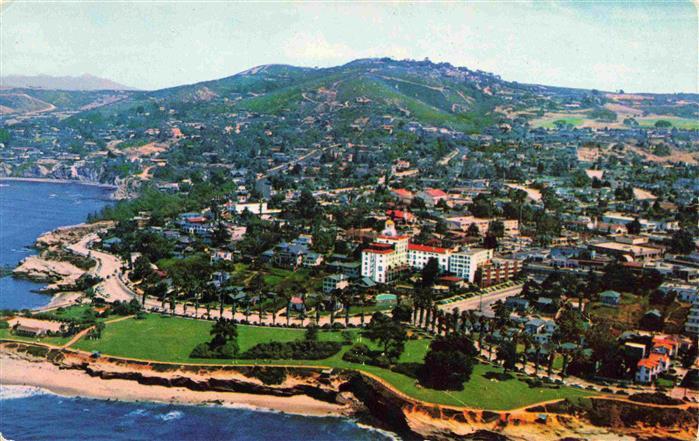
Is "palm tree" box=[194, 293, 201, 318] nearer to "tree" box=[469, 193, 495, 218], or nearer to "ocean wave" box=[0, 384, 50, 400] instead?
"ocean wave" box=[0, 384, 50, 400]

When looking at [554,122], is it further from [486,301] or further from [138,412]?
[138,412]

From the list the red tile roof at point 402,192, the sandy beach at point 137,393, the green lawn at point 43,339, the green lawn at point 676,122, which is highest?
the green lawn at point 676,122

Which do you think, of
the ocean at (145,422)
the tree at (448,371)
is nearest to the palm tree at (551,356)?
the tree at (448,371)

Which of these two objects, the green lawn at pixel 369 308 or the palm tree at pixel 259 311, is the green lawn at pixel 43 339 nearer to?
the palm tree at pixel 259 311

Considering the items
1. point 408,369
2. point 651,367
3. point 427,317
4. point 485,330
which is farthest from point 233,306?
point 651,367

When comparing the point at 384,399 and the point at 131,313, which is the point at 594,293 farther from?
the point at 131,313

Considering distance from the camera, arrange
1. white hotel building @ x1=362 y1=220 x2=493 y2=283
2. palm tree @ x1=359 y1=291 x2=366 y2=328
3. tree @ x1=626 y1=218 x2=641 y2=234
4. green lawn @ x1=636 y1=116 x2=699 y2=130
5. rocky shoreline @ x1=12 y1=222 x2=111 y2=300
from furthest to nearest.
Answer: green lawn @ x1=636 y1=116 x2=699 y2=130
tree @ x1=626 y1=218 x2=641 y2=234
rocky shoreline @ x1=12 y1=222 x2=111 y2=300
white hotel building @ x1=362 y1=220 x2=493 y2=283
palm tree @ x1=359 y1=291 x2=366 y2=328

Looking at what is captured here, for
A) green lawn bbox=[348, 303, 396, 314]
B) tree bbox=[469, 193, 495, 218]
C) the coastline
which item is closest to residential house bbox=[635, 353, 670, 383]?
green lawn bbox=[348, 303, 396, 314]
